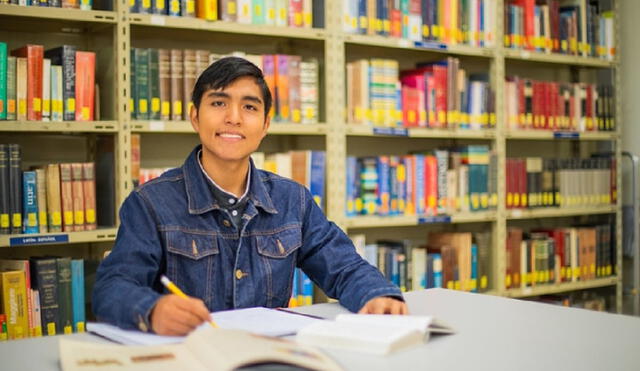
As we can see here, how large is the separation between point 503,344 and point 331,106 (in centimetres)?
217

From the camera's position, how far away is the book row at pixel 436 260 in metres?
3.65

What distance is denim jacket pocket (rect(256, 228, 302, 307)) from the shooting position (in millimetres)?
1854

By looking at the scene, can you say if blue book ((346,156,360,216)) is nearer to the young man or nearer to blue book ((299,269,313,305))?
blue book ((299,269,313,305))

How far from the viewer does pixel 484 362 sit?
1.23 metres

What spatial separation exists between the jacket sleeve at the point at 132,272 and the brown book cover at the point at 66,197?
1.18 m

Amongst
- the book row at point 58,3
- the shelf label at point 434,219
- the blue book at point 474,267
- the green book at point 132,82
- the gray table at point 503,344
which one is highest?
the book row at point 58,3

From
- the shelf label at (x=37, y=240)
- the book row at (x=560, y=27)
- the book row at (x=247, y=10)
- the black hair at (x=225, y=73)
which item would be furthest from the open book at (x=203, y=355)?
the book row at (x=560, y=27)

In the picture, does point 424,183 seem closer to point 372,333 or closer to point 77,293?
point 77,293

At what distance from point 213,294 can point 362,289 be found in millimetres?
370

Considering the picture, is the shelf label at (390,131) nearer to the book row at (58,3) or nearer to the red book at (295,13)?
the red book at (295,13)

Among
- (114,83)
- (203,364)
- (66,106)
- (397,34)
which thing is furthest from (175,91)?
(203,364)

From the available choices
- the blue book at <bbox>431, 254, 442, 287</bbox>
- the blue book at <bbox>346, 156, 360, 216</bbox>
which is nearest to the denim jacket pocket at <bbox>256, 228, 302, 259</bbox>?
the blue book at <bbox>346, 156, 360, 216</bbox>

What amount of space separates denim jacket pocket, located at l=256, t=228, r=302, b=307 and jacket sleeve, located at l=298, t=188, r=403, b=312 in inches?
2.0

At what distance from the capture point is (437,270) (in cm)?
381
